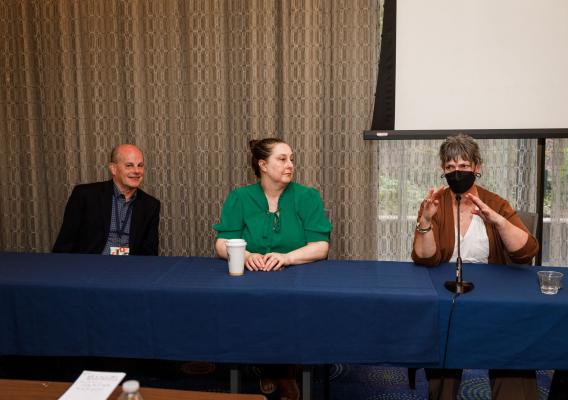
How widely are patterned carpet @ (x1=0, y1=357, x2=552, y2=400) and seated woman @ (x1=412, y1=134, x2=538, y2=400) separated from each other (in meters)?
0.59

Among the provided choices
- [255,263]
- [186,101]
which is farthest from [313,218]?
[186,101]

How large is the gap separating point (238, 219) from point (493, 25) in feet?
6.06

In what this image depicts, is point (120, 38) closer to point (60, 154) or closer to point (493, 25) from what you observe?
point (60, 154)

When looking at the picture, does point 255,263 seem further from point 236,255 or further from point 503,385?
point 503,385

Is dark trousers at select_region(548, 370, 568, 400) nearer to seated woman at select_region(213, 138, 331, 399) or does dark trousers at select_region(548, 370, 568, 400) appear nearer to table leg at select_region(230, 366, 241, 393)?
seated woman at select_region(213, 138, 331, 399)

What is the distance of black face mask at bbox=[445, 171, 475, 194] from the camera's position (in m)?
1.68

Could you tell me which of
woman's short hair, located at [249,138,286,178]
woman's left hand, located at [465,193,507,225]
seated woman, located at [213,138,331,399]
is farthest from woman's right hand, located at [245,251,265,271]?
woman's left hand, located at [465,193,507,225]

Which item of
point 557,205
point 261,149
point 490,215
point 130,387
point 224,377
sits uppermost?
point 261,149

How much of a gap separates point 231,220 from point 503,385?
1.31 meters

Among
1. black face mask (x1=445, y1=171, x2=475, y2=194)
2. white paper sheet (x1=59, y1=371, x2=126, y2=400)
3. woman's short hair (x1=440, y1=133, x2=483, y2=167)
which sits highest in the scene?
woman's short hair (x1=440, y1=133, x2=483, y2=167)

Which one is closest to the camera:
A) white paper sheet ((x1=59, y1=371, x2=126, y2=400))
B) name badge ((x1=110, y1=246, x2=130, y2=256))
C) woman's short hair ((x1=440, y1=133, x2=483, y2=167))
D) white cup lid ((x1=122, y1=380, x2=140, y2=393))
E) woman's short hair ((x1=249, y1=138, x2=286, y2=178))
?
white cup lid ((x1=122, y1=380, x2=140, y2=393))

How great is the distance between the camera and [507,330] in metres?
1.59

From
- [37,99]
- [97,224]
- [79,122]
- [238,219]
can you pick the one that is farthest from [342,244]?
[37,99]

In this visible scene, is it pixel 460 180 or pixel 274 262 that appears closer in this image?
pixel 460 180
